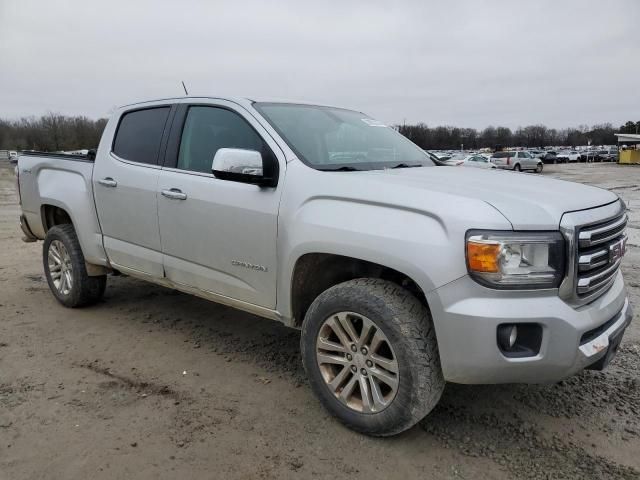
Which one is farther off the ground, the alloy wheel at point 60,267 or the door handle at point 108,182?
the door handle at point 108,182

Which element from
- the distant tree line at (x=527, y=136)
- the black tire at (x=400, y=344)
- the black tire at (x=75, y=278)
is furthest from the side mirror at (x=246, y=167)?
the distant tree line at (x=527, y=136)

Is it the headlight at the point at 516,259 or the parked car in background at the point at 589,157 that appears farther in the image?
the parked car in background at the point at 589,157

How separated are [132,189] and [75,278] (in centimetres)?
137

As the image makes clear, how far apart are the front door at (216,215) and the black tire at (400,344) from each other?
618mm

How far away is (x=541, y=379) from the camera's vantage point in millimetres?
2428

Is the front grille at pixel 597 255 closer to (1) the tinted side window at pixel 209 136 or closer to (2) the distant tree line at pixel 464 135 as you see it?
(1) the tinted side window at pixel 209 136

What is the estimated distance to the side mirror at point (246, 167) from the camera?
10.0 feet

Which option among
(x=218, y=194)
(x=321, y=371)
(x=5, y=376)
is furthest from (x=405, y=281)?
(x=5, y=376)

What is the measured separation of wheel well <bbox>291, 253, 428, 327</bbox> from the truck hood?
50 centimetres

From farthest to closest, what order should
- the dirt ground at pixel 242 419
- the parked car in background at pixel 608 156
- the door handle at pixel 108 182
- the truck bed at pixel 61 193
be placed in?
the parked car in background at pixel 608 156 < the truck bed at pixel 61 193 < the door handle at pixel 108 182 < the dirt ground at pixel 242 419

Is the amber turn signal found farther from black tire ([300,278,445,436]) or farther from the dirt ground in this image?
the dirt ground

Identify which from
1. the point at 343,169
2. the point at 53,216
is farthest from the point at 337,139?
the point at 53,216

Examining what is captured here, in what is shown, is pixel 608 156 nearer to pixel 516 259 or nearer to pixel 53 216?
pixel 53 216

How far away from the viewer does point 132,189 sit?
400 cm
